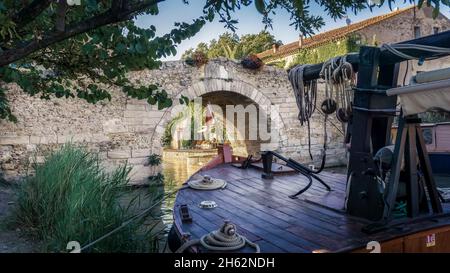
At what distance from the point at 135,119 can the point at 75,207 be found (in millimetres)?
5531

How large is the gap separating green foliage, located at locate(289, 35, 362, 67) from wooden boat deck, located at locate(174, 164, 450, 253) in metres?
10.0

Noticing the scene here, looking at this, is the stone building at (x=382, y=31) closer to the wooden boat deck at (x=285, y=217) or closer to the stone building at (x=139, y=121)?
the stone building at (x=139, y=121)

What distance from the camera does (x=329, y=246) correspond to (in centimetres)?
249

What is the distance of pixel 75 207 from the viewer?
410 cm

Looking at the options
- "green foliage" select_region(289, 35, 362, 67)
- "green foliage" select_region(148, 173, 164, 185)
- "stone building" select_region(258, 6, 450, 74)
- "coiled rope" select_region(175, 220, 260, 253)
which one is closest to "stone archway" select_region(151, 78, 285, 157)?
"green foliage" select_region(148, 173, 164, 185)

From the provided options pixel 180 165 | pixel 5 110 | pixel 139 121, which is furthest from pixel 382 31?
pixel 5 110

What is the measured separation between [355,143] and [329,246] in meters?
0.98

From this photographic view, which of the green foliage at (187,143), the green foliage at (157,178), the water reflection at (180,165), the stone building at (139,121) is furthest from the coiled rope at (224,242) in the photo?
the green foliage at (187,143)

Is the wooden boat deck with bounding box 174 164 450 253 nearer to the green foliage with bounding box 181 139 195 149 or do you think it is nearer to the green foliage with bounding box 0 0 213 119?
the green foliage with bounding box 0 0 213 119

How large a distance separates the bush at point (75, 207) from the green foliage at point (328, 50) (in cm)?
1017

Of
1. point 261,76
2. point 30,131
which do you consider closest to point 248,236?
point 30,131

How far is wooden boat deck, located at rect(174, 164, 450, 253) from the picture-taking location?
260 cm

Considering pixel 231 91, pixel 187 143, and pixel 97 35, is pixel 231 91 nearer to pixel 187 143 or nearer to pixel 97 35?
pixel 187 143

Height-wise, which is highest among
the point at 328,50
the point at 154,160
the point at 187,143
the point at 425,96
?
the point at 328,50
